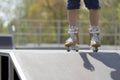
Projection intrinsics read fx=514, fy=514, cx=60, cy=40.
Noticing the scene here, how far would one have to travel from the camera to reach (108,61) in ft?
19.0

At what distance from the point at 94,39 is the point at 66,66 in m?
1.10

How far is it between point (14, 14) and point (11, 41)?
27277 millimetres

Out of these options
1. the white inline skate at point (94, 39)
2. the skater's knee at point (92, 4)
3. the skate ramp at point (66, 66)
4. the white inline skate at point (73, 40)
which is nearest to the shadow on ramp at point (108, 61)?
the skate ramp at point (66, 66)

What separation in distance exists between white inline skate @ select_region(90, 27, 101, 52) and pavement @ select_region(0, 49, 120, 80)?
49 centimetres

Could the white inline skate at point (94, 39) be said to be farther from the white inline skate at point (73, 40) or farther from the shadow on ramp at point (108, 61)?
the shadow on ramp at point (108, 61)

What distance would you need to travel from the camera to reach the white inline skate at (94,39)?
253 inches

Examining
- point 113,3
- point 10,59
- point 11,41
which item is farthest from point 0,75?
point 113,3

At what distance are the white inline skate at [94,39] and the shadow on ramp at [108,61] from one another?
1.46 ft

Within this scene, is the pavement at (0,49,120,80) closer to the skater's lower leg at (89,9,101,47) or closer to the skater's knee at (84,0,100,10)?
the skater's lower leg at (89,9,101,47)

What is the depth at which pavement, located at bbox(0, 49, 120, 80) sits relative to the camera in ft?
17.3

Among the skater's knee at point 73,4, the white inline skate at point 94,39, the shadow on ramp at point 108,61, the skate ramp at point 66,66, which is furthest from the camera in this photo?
the skater's knee at point 73,4

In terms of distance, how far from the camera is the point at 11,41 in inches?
523

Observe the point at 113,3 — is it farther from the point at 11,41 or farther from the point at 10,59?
the point at 10,59

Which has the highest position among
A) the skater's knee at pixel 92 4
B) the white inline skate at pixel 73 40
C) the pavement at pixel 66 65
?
the skater's knee at pixel 92 4
